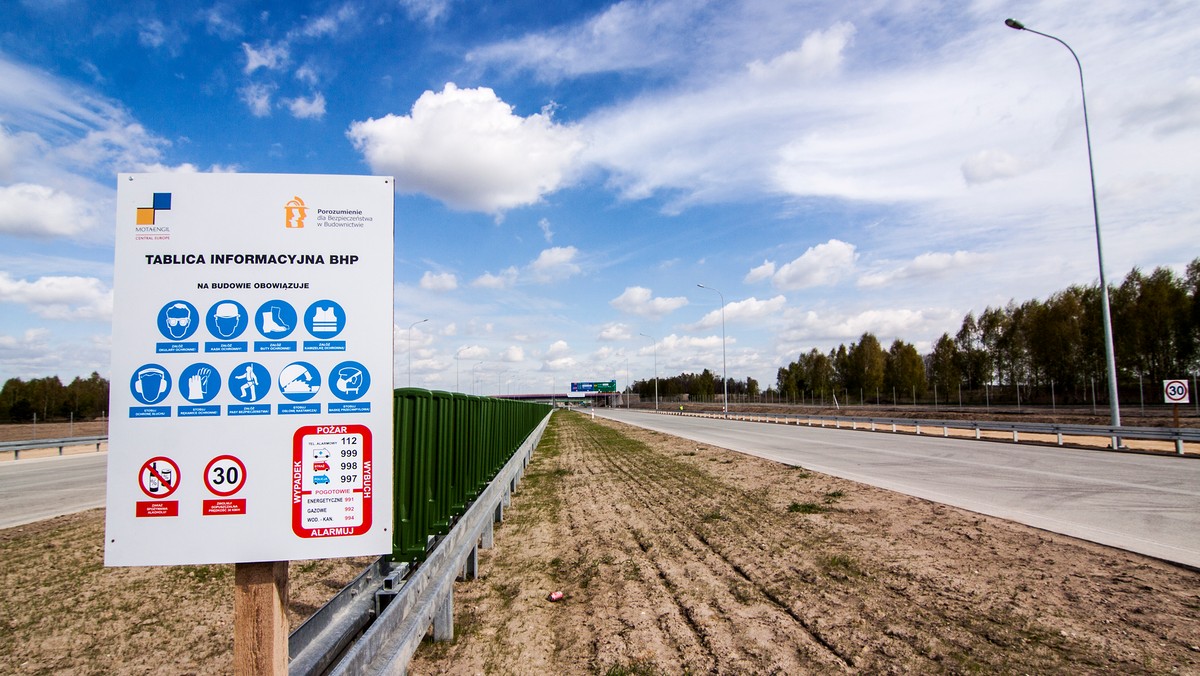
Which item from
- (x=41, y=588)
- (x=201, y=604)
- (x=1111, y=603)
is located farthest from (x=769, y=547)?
(x=41, y=588)

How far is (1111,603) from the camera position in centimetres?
535

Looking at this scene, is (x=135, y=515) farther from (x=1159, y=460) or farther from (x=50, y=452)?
(x=50, y=452)

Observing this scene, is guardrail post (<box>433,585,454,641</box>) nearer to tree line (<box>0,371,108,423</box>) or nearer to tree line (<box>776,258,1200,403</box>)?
tree line (<box>776,258,1200,403</box>)

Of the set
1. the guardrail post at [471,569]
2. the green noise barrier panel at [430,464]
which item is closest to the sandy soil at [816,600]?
the guardrail post at [471,569]

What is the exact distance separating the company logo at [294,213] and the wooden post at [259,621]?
55.6 inches

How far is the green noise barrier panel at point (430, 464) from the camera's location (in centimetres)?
488

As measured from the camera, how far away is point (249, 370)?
8.68ft

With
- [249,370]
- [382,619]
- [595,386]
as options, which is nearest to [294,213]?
[249,370]

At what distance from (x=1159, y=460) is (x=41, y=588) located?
23260 millimetres

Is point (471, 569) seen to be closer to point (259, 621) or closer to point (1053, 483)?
point (259, 621)

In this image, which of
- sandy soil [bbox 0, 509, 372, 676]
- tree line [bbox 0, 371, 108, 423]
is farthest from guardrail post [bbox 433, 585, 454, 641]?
tree line [bbox 0, 371, 108, 423]

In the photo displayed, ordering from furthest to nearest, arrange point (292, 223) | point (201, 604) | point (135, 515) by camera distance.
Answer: point (201, 604), point (292, 223), point (135, 515)

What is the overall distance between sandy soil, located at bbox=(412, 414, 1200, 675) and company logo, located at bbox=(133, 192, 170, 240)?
3411 mm

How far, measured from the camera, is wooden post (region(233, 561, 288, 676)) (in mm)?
2547
